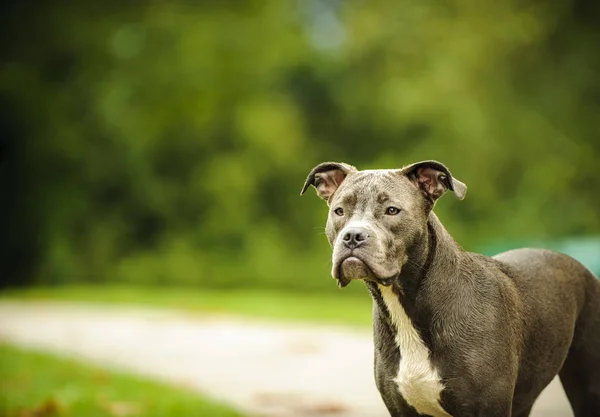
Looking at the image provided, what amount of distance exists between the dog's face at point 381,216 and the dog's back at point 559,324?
0.72m

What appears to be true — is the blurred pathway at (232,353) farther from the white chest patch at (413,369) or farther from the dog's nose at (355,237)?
the dog's nose at (355,237)

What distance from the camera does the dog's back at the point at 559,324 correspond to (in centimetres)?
399

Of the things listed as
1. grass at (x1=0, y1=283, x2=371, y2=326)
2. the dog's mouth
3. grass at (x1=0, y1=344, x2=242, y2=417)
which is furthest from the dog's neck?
grass at (x1=0, y1=283, x2=371, y2=326)

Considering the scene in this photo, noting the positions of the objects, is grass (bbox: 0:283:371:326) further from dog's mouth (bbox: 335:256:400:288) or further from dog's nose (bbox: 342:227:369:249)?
dog's nose (bbox: 342:227:369:249)

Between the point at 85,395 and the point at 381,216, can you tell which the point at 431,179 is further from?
the point at 85,395

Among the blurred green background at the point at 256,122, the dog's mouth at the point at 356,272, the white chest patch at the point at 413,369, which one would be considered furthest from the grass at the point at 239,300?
the dog's mouth at the point at 356,272

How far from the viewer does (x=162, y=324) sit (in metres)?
11.7

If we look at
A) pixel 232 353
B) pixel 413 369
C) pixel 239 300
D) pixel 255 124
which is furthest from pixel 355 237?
pixel 255 124

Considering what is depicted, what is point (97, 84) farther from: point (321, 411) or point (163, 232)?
point (321, 411)

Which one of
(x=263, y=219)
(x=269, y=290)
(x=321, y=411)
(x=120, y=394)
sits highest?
(x=263, y=219)

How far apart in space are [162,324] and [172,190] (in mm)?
6765

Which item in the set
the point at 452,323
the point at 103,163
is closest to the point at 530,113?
the point at 103,163

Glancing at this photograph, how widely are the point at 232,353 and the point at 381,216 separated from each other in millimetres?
6361

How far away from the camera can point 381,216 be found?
3588 mm
